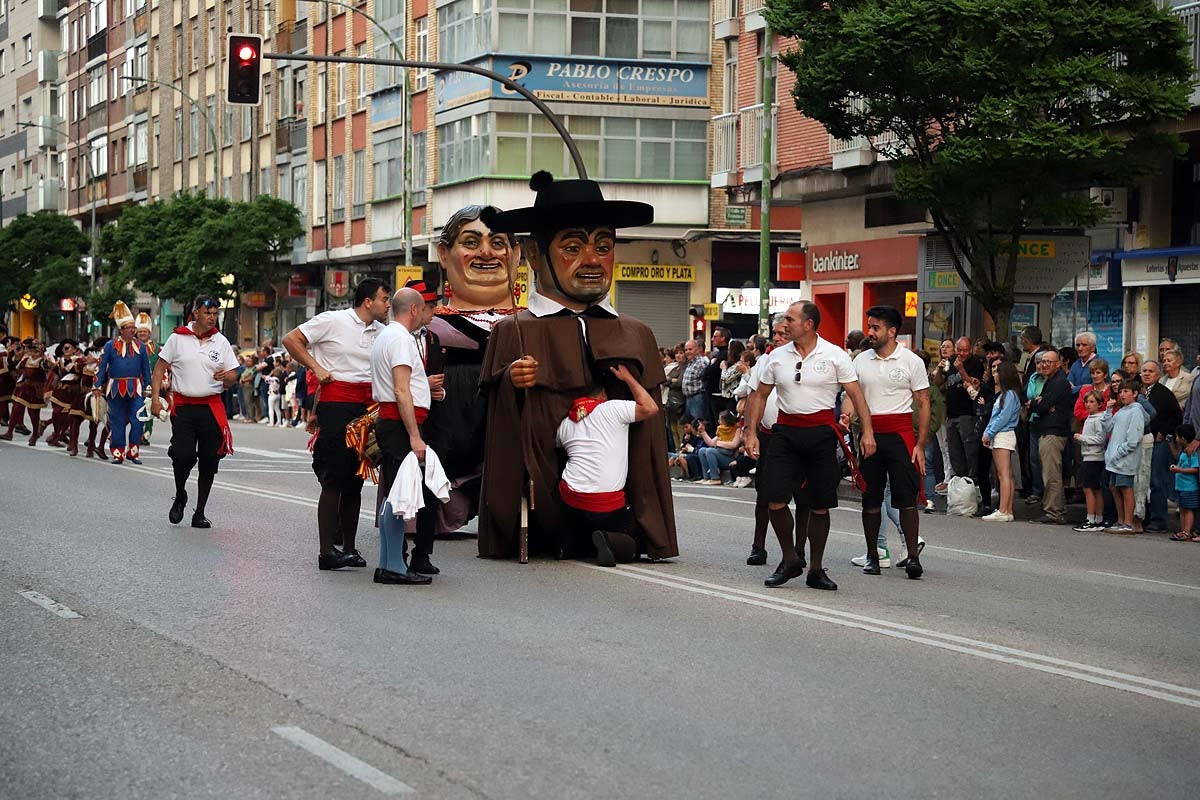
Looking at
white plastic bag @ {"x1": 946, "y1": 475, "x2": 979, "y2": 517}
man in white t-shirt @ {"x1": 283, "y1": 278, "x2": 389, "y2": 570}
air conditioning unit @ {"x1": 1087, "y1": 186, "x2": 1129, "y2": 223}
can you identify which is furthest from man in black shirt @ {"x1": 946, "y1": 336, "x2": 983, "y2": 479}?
man in white t-shirt @ {"x1": 283, "y1": 278, "x2": 389, "y2": 570}

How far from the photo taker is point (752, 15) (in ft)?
119

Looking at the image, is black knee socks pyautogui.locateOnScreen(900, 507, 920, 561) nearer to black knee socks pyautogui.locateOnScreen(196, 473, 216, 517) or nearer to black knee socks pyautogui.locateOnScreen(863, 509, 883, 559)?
black knee socks pyautogui.locateOnScreen(863, 509, 883, 559)

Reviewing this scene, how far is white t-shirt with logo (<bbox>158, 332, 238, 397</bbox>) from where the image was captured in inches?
619

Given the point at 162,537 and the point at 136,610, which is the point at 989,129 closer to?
the point at 162,537

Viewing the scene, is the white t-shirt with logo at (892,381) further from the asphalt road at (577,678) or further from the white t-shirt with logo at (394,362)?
the white t-shirt with logo at (394,362)

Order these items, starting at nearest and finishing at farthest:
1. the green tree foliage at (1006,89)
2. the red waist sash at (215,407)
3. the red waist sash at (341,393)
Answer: the red waist sash at (341,393) → the red waist sash at (215,407) → the green tree foliage at (1006,89)

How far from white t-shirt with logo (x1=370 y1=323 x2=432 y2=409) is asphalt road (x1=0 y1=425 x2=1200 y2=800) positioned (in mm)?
1175

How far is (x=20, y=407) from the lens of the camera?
3153 centimetres

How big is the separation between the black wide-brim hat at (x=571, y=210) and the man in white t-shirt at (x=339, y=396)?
123 cm

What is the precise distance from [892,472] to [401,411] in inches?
139

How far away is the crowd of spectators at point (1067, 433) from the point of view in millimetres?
18000

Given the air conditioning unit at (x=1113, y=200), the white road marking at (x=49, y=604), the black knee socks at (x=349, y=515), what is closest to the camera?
the white road marking at (x=49, y=604)

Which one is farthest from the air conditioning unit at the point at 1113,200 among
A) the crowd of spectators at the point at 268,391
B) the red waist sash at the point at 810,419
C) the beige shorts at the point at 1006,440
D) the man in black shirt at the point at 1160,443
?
the crowd of spectators at the point at 268,391

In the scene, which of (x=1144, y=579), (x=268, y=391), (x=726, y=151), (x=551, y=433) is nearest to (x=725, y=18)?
(x=726, y=151)
